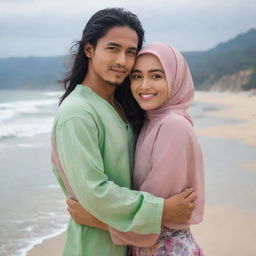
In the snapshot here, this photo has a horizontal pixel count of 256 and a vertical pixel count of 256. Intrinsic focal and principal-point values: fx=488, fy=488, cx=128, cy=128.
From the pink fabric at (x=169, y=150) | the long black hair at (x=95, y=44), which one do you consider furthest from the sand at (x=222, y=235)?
the pink fabric at (x=169, y=150)

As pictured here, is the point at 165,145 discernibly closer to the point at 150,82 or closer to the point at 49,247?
the point at 150,82

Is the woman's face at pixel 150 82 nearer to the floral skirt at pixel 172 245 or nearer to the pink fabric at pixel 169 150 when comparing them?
the pink fabric at pixel 169 150

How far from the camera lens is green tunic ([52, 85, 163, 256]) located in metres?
1.84

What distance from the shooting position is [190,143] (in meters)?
1.95

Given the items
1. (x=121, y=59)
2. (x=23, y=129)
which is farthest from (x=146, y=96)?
(x=23, y=129)

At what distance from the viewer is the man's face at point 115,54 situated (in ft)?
6.81

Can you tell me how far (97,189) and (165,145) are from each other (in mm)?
324

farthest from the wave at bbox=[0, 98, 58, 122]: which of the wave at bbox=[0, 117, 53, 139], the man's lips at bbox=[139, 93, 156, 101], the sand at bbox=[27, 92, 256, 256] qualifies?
the man's lips at bbox=[139, 93, 156, 101]

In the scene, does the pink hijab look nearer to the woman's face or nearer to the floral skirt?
the woman's face

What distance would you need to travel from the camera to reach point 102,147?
1957 millimetres

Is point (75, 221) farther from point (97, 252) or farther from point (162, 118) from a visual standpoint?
point (162, 118)

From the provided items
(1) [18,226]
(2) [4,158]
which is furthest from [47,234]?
(2) [4,158]

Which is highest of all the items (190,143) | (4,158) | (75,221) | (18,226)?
(190,143)

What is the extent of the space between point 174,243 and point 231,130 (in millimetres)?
11433
